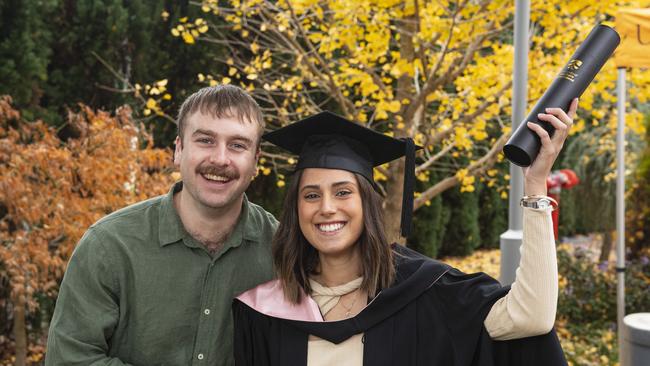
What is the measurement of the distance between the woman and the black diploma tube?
0.15 feet

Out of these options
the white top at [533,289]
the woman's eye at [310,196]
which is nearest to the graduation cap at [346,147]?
the woman's eye at [310,196]

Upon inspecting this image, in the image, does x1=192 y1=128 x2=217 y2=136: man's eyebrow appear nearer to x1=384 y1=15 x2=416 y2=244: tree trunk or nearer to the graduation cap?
the graduation cap

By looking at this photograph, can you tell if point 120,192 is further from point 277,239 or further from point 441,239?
point 441,239

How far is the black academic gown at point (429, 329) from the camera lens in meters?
2.15

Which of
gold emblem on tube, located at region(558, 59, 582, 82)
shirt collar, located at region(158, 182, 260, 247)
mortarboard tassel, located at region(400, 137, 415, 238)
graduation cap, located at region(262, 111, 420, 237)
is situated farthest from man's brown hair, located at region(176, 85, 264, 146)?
gold emblem on tube, located at region(558, 59, 582, 82)

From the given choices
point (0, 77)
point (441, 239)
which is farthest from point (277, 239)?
point (441, 239)

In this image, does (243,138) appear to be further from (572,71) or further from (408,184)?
(572,71)

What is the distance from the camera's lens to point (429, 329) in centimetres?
223

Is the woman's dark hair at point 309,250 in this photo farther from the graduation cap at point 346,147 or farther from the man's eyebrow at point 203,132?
the man's eyebrow at point 203,132

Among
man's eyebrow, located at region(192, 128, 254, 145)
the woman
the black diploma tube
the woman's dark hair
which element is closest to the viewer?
the black diploma tube

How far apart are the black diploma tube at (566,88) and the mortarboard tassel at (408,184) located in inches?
20.0

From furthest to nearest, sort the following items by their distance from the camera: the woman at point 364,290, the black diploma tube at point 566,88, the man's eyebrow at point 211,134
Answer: the man's eyebrow at point 211,134 < the woman at point 364,290 < the black diploma tube at point 566,88

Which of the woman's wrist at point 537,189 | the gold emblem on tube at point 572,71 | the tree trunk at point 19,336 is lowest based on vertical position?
the tree trunk at point 19,336

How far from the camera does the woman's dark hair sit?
2352 mm
